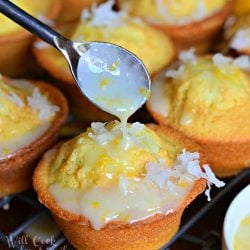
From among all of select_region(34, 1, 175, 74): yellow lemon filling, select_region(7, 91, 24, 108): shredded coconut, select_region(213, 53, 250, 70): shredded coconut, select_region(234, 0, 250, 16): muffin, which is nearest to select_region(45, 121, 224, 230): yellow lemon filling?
select_region(7, 91, 24, 108): shredded coconut

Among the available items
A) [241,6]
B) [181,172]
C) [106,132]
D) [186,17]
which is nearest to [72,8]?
[186,17]

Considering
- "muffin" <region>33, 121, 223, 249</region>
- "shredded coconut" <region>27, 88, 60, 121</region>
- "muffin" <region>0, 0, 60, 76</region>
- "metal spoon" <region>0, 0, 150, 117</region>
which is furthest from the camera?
"muffin" <region>0, 0, 60, 76</region>

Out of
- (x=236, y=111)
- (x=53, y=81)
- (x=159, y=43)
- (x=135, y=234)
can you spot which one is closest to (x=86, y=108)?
(x=53, y=81)

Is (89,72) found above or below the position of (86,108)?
above

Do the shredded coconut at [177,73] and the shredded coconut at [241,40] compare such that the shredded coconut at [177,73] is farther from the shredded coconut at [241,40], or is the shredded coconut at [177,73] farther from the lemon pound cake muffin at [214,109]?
the shredded coconut at [241,40]

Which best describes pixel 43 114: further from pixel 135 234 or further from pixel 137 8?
pixel 137 8

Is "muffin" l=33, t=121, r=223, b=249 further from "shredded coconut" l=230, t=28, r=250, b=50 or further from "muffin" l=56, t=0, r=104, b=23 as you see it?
"muffin" l=56, t=0, r=104, b=23
